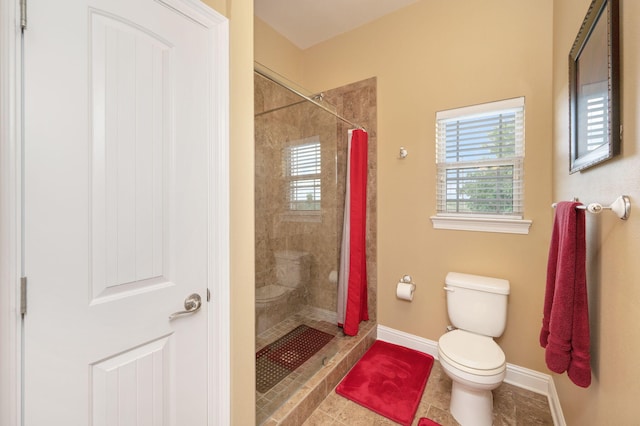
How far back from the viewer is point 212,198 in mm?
1146

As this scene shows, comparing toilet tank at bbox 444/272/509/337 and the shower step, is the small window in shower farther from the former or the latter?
toilet tank at bbox 444/272/509/337

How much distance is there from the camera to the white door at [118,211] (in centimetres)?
75

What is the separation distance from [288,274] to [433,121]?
6.02 feet

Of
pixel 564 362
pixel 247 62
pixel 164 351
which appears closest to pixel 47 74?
pixel 247 62

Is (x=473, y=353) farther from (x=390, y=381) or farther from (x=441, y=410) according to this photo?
(x=390, y=381)

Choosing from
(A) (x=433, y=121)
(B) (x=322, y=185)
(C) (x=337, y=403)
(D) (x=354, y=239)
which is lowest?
(C) (x=337, y=403)

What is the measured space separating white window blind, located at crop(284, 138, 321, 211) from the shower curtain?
290mm

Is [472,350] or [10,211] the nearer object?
[10,211]

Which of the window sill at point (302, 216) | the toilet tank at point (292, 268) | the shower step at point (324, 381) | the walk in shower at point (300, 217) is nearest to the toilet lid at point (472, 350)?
the shower step at point (324, 381)

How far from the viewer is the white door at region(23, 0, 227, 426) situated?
0.75 meters

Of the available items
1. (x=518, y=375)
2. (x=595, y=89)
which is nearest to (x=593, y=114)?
(x=595, y=89)

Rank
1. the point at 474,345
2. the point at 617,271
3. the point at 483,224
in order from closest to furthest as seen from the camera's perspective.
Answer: the point at 617,271, the point at 474,345, the point at 483,224

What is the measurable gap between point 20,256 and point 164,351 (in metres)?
0.57

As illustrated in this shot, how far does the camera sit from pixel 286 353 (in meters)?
2.03
